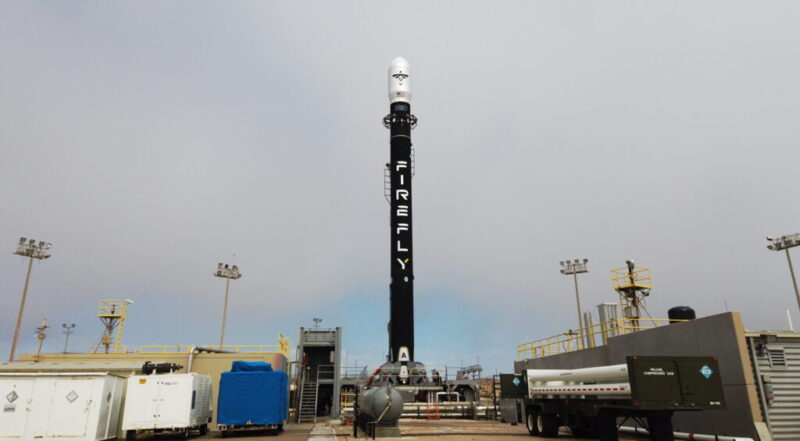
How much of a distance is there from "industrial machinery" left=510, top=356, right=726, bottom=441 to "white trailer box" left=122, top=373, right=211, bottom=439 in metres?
14.6

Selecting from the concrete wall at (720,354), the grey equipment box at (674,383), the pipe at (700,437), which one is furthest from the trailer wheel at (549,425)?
the grey equipment box at (674,383)

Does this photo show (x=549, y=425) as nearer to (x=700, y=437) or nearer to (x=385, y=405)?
(x=700, y=437)

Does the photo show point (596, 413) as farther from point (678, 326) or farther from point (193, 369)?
point (193, 369)

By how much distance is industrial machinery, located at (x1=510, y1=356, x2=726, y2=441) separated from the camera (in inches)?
523

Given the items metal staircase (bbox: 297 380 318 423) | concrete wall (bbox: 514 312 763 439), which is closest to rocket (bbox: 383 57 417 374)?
metal staircase (bbox: 297 380 318 423)

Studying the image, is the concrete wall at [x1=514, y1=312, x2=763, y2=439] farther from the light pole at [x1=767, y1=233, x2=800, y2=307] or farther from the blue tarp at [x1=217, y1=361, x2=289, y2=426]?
the light pole at [x1=767, y1=233, x2=800, y2=307]

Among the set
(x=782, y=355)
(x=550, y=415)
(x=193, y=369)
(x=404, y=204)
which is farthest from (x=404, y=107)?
(x=782, y=355)

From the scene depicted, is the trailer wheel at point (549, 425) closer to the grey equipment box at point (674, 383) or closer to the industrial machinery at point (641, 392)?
the industrial machinery at point (641, 392)

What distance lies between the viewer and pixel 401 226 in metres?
39.1

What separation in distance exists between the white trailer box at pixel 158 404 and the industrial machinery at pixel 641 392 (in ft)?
48.0

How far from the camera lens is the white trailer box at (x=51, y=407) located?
711 inches

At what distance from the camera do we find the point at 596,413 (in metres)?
16.2

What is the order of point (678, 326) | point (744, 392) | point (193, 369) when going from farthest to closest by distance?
point (193, 369) < point (678, 326) < point (744, 392)

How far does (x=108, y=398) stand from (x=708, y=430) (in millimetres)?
21353
